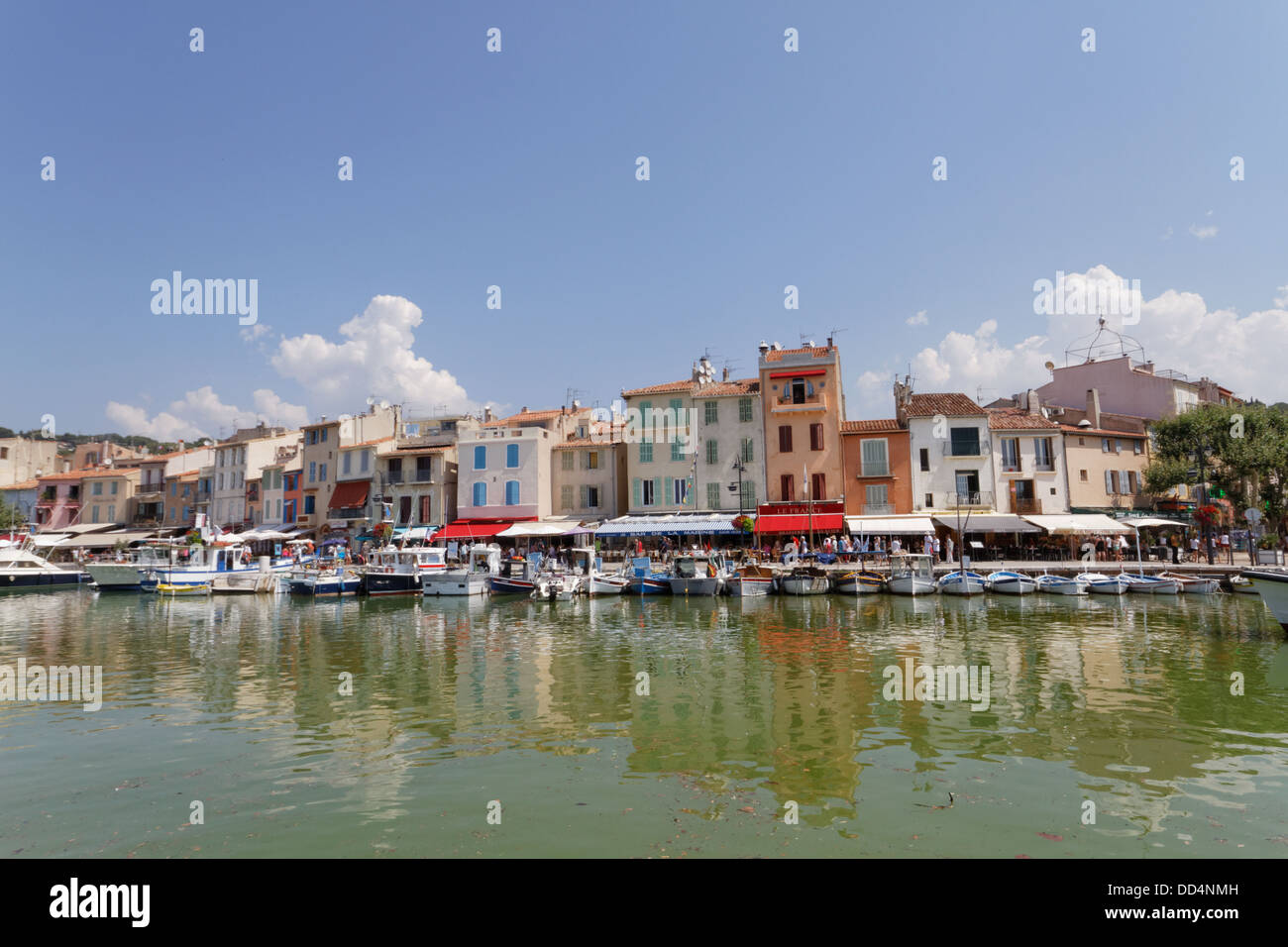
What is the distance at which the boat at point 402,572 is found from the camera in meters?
39.4

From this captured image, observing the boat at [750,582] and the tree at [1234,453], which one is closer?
the boat at [750,582]

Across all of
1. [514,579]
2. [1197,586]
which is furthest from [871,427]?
[514,579]

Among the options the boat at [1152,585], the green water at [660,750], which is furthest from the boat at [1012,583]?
the green water at [660,750]

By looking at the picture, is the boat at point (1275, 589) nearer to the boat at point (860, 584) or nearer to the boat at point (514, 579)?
the boat at point (860, 584)

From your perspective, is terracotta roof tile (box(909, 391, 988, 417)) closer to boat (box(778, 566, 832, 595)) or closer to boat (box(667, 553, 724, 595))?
boat (box(778, 566, 832, 595))

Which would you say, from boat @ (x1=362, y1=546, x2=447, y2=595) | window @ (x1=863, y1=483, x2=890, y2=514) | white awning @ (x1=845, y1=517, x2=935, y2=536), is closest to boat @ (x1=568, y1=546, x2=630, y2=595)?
boat @ (x1=362, y1=546, x2=447, y2=595)

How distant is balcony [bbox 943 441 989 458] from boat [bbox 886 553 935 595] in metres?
9.87

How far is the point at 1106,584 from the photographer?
107 feet

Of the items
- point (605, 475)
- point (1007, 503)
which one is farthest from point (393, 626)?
point (1007, 503)

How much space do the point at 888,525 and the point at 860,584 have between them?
6998 millimetres

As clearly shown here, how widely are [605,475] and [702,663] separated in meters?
31.4

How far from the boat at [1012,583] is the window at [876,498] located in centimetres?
1009
